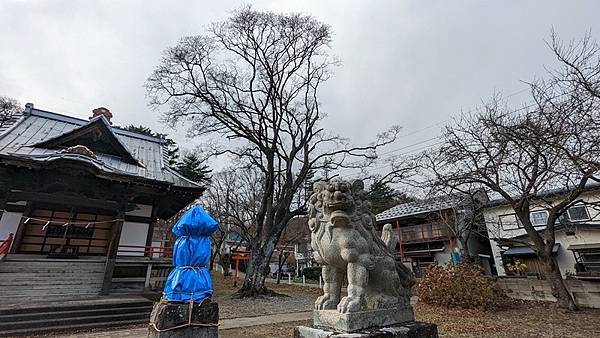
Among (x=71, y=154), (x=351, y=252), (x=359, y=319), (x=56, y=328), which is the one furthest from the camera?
(x=71, y=154)

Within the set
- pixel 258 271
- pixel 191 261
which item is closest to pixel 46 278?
pixel 191 261

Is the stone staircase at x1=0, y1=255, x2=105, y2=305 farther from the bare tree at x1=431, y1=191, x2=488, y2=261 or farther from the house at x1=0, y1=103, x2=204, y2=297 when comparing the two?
the bare tree at x1=431, y1=191, x2=488, y2=261

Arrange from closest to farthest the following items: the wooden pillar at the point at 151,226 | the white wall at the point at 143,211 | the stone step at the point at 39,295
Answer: the stone step at the point at 39,295, the wooden pillar at the point at 151,226, the white wall at the point at 143,211

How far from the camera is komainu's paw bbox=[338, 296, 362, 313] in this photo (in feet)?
9.37

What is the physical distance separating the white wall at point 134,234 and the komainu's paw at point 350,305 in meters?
12.0

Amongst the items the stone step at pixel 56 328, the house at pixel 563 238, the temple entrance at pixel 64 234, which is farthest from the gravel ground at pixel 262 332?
the house at pixel 563 238

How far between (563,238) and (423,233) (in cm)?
818

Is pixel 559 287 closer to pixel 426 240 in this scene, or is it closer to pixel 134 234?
pixel 426 240

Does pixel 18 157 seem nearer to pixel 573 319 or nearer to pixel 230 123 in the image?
pixel 230 123

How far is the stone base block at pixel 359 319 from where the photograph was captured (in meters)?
2.78

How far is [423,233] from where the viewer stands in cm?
2239

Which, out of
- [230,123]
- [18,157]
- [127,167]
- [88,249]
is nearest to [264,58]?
[230,123]

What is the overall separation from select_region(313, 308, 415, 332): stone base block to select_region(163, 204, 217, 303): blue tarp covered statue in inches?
107

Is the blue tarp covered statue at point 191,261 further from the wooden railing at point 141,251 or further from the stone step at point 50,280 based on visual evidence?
the wooden railing at point 141,251
